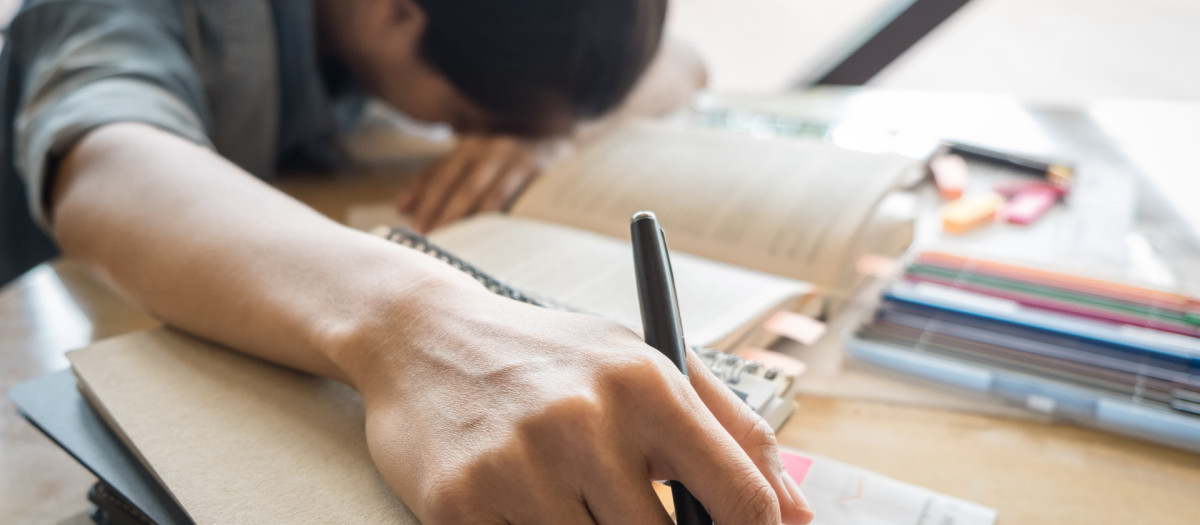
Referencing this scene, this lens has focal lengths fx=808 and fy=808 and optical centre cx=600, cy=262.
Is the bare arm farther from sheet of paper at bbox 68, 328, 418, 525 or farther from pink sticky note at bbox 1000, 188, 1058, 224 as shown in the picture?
pink sticky note at bbox 1000, 188, 1058, 224

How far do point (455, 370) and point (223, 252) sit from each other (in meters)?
0.18

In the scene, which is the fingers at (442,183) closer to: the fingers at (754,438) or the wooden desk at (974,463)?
the wooden desk at (974,463)

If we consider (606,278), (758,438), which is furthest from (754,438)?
(606,278)

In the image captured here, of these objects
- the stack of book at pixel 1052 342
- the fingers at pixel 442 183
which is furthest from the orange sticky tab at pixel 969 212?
the fingers at pixel 442 183

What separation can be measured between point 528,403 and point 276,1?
619 millimetres

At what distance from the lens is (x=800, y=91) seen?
1156mm

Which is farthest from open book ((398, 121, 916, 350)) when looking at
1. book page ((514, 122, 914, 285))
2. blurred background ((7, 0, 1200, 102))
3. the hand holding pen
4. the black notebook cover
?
blurred background ((7, 0, 1200, 102))

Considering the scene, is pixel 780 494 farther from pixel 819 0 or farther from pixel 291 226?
pixel 819 0

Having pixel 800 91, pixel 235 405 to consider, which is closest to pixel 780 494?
pixel 235 405

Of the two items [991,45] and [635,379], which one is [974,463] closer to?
[635,379]

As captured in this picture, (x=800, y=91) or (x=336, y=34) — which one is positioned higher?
(x=800, y=91)

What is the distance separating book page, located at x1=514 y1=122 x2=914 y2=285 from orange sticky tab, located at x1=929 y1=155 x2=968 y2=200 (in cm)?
14

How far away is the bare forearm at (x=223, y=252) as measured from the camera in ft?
1.17

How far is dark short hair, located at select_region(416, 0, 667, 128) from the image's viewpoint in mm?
718
